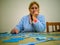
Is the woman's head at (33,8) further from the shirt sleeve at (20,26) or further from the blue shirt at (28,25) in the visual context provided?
the shirt sleeve at (20,26)

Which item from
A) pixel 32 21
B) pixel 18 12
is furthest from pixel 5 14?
pixel 32 21

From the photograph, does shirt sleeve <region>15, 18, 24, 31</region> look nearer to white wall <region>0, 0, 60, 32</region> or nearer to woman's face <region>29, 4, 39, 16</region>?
white wall <region>0, 0, 60, 32</region>

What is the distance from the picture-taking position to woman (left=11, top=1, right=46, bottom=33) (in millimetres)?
2143

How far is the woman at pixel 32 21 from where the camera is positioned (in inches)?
84.4

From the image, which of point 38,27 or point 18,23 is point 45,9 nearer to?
point 38,27

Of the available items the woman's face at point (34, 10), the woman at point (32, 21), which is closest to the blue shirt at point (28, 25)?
the woman at point (32, 21)

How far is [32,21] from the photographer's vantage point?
2213 millimetres

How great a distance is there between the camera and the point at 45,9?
91.4 inches

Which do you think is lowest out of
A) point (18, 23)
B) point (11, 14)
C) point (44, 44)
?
point (44, 44)

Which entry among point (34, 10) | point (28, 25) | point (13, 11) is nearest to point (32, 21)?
point (28, 25)

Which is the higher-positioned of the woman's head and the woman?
the woman's head

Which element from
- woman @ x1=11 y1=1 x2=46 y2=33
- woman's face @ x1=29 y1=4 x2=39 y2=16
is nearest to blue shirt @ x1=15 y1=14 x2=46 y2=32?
woman @ x1=11 y1=1 x2=46 y2=33

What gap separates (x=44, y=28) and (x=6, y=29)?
2.52 ft

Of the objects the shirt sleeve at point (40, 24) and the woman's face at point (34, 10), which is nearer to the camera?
the shirt sleeve at point (40, 24)
